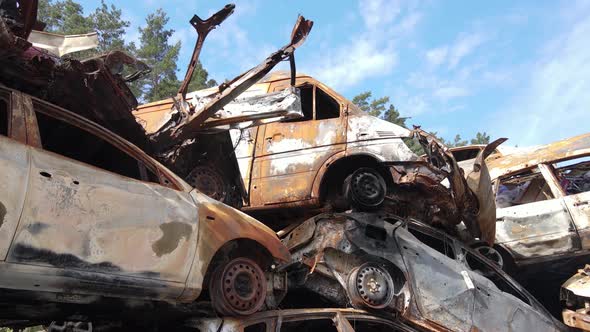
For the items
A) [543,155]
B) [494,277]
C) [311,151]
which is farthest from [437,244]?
[543,155]

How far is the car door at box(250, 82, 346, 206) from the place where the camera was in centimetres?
653

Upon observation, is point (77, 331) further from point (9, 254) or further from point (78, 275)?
point (9, 254)

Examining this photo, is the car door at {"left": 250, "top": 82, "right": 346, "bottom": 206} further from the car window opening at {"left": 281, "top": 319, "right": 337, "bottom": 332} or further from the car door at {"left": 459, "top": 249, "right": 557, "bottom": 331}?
the car door at {"left": 459, "top": 249, "right": 557, "bottom": 331}

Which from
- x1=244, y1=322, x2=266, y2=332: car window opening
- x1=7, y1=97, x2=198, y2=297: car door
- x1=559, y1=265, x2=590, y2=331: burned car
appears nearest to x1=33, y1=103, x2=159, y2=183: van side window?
x1=7, y1=97, x2=198, y2=297: car door

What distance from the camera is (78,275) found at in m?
2.89

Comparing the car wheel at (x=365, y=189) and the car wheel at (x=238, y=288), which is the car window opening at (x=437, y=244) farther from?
the car wheel at (x=238, y=288)

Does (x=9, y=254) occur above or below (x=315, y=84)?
below

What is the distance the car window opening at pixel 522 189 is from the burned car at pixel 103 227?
5.98 m

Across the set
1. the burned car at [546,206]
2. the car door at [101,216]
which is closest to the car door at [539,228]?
the burned car at [546,206]

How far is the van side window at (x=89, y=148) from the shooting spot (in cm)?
367

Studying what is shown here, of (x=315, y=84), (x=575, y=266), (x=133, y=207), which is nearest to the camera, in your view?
(x=133, y=207)

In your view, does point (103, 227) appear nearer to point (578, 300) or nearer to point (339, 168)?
point (339, 168)

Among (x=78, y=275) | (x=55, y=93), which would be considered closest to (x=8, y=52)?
(x=55, y=93)

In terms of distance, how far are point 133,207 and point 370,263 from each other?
10.2ft
